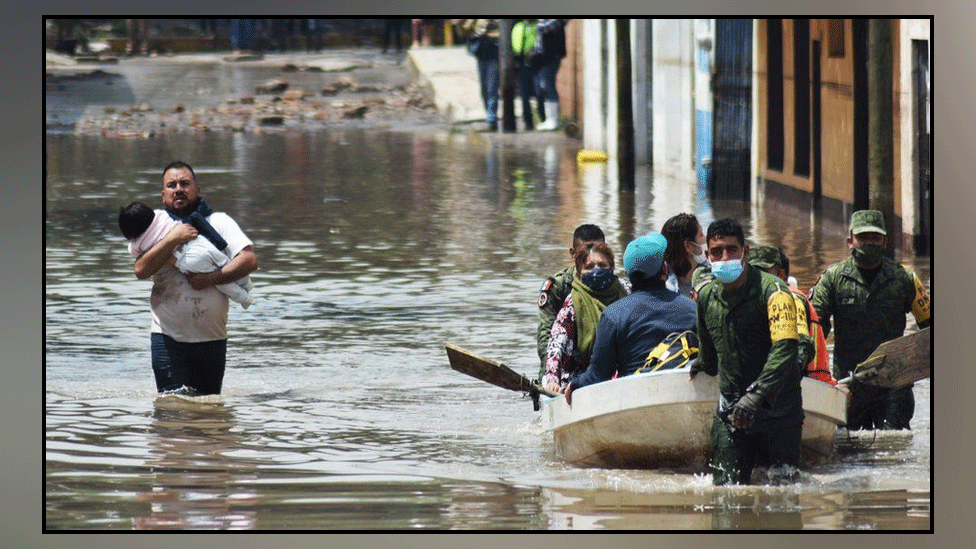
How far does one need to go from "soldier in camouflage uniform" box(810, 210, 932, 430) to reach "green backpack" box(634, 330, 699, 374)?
1138 mm

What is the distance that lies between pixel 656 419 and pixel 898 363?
1.31m

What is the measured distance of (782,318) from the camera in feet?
31.9

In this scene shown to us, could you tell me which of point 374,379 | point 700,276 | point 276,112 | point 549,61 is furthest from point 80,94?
point 700,276

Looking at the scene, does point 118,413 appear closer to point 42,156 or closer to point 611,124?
point 42,156

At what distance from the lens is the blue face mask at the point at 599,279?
1088cm

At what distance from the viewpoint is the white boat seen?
33.7ft

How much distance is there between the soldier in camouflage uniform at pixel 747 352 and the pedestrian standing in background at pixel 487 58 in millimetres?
19808

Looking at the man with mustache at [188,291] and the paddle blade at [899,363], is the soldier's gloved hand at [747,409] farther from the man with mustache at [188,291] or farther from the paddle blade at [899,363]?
the man with mustache at [188,291]

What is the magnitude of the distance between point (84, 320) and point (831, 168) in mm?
6388

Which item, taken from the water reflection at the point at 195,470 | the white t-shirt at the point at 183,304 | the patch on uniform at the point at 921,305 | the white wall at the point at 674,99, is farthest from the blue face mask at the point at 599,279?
the white wall at the point at 674,99

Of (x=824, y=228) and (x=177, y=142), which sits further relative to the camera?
(x=177, y=142)

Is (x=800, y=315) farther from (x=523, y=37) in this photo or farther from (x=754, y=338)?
(x=523, y=37)

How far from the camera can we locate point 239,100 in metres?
33.7

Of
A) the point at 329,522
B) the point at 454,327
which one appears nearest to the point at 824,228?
the point at 454,327
